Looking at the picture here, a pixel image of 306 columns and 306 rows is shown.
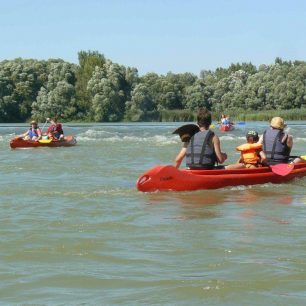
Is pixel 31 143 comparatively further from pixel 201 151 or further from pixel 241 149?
pixel 201 151

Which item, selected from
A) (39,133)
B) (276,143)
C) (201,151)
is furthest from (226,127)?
(201,151)

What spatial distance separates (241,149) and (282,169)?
681mm

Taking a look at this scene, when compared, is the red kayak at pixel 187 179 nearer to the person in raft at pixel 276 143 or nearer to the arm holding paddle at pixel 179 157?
the arm holding paddle at pixel 179 157

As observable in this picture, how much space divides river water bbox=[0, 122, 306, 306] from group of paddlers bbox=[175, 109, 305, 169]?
483 mm

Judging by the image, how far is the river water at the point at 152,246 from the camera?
461 centimetres

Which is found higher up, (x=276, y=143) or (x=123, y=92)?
(x=123, y=92)

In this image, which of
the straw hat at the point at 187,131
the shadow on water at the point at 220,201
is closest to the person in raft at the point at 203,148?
the straw hat at the point at 187,131

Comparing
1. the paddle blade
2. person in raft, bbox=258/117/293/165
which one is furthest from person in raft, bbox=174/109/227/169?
person in raft, bbox=258/117/293/165

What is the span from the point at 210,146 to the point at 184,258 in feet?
14.9

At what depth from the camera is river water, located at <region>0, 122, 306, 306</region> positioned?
4.61 metres

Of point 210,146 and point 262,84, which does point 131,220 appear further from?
point 262,84

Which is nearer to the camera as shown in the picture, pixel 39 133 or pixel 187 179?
pixel 187 179

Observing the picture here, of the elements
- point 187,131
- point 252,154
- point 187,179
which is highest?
point 187,131

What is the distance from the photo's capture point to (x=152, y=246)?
6.04m
